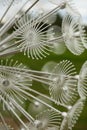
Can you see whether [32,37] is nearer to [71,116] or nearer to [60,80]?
[60,80]

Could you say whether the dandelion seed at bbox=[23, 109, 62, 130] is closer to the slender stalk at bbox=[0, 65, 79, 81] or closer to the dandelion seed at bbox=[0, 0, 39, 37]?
the slender stalk at bbox=[0, 65, 79, 81]

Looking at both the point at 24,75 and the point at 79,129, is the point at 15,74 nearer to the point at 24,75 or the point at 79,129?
the point at 24,75

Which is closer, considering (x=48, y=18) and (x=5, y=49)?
(x=5, y=49)

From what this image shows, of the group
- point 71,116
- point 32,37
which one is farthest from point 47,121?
point 32,37

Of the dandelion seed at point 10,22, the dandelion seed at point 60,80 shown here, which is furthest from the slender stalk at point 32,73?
the dandelion seed at point 10,22

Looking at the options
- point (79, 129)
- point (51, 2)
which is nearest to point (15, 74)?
point (51, 2)

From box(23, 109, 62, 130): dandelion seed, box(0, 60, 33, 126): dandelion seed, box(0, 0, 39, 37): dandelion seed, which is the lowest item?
box(23, 109, 62, 130): dandelion seed

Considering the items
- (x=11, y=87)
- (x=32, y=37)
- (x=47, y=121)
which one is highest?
(x=32, y=37)

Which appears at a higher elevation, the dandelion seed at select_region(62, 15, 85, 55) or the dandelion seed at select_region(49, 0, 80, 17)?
the dandelion seed at select_region(49, 0, 80, 17)

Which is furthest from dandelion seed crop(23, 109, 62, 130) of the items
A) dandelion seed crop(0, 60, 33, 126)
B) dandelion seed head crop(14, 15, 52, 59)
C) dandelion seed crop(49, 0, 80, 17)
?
dandelion seed crop(49, 0, 80, 17)
